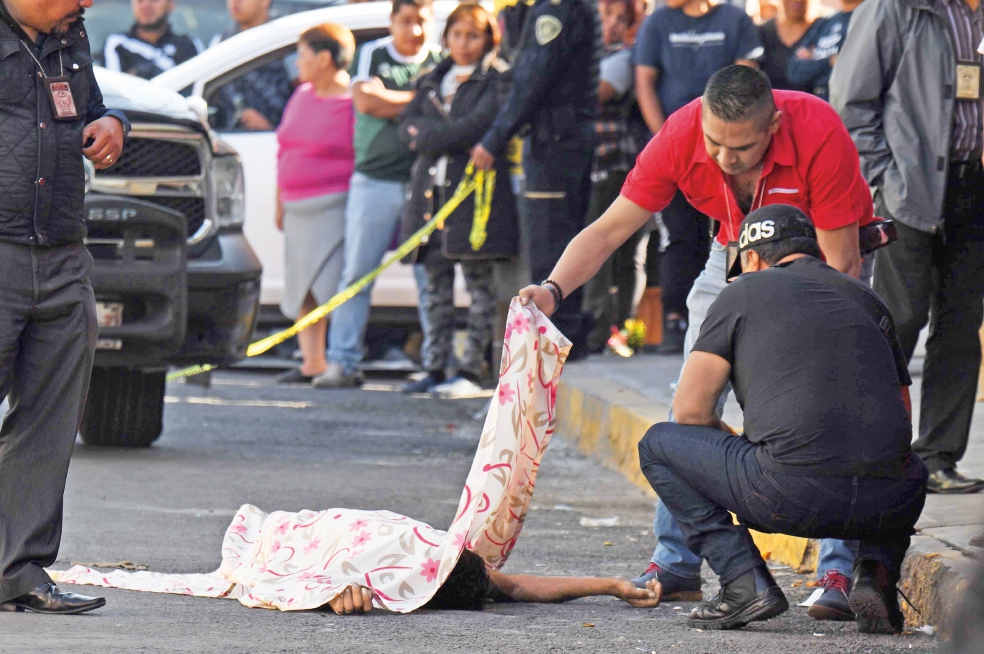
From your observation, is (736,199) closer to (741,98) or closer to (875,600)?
(741,98)

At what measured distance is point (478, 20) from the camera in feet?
29.8

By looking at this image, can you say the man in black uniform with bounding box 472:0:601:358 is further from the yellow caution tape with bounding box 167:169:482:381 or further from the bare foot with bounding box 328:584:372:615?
the bare foot with bounding box 328:584:372:615

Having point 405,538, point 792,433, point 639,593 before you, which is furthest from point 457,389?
point 792,433

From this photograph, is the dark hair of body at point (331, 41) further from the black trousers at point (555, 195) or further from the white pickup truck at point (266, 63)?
the black trousers at point (555, 195)

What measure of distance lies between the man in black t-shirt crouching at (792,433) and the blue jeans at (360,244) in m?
6.15

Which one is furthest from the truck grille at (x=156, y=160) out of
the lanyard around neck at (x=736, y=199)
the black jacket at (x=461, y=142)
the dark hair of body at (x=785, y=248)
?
the dark hair of body at (x=785, y=248)

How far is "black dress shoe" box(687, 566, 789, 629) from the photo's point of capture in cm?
408

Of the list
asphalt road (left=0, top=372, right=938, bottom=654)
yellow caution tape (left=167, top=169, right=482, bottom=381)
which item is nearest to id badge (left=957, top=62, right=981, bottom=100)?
asphalt road (left=0, top=372, right=938, bottom=654)

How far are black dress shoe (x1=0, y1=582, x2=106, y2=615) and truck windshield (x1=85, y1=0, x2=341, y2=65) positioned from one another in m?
8.25

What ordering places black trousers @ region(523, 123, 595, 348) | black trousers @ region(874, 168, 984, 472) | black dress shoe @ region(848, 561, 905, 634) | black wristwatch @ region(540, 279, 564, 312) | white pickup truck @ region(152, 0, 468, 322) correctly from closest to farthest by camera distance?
black dress shoe @ region(848, 561, 905, 634)
black wristwatch @ region(540, 279, 564, 312)
black trousers @ region(874, 168, 984, 472)
black trousers @ region(523, 123, 595, 348)
white pickup truck @ region(152, 0, 468, 322)

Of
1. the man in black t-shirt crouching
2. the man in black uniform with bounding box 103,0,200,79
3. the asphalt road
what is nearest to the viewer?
the asphalt road

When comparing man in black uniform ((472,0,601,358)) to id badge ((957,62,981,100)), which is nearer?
id badge ((957,62,981,100))

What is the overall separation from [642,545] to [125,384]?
9.42 feet

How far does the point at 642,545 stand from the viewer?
5.78 metres
